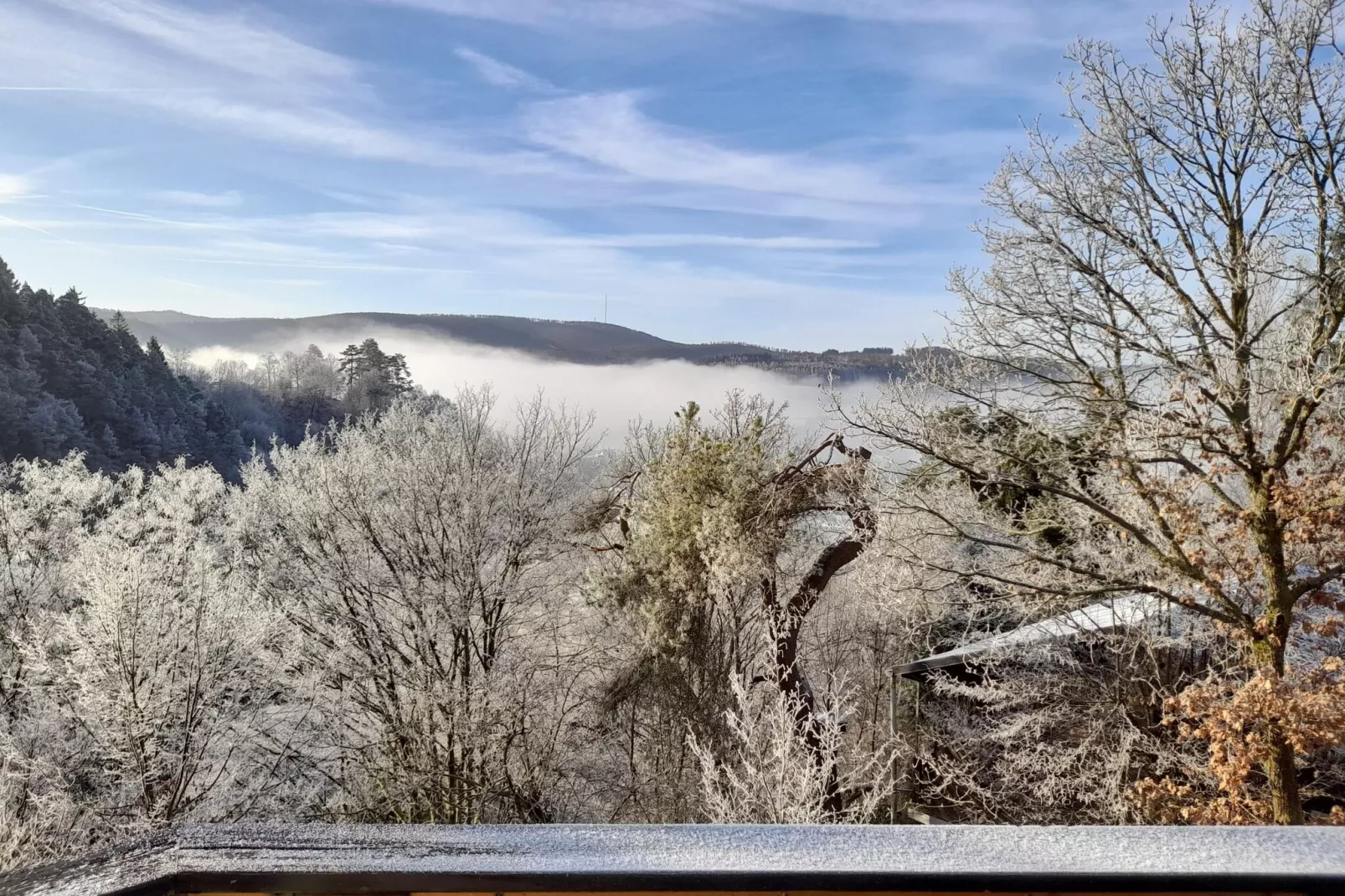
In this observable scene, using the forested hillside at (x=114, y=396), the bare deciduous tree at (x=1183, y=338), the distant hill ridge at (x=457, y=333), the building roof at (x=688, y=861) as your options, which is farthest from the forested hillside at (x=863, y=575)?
the forested hillside at (x=114, y=396)

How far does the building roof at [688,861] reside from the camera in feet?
3.78

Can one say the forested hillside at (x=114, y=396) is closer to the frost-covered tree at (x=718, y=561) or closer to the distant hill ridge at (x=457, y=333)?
the distant hill ridge at (x=457, y=333)

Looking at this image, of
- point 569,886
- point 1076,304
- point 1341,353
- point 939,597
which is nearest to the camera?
point 569,886

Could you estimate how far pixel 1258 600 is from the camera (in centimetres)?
871

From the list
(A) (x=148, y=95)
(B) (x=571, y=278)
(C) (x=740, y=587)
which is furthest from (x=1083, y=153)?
(B) (x=571, y=278)

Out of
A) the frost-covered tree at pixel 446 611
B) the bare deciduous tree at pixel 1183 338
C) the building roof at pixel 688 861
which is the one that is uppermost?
the bare deciduous tree at pixel 1183 338

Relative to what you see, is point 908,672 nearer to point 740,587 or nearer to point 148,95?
point 740,587

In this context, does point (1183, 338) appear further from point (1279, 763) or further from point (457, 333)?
point (457, 333)

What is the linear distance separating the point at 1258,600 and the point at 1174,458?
2.11 meters

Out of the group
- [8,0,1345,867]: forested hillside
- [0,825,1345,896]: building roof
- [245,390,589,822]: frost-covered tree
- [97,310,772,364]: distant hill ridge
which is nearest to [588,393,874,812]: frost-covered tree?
[8,0,1345,867]: forested hillside

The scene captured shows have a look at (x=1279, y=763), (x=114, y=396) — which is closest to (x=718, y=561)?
(x=1279, y=763)

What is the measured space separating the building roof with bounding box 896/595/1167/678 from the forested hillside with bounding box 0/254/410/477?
21.3 m

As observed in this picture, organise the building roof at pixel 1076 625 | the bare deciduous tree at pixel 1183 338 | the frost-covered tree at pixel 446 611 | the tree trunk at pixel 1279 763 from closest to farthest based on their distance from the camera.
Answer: the tree trunk at pixel 1279 763 → the bare deciduous tree at pixel 1183 338 → the building roof at pixel 1076 625 → the frost-covered tree at pixel 446 611

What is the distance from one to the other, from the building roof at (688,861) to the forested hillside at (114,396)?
26679mm
